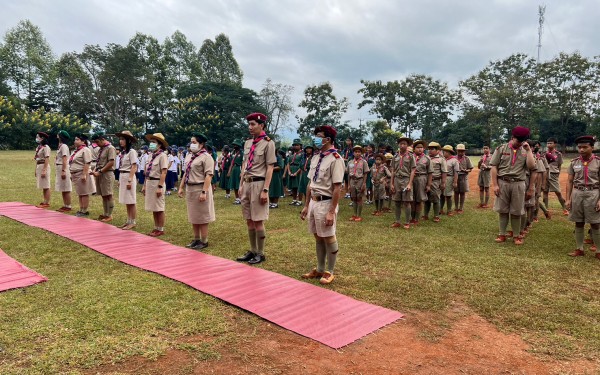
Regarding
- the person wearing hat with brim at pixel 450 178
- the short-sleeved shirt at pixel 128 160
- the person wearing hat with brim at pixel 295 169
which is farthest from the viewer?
the person wearing hat with brim at pixel 295 169

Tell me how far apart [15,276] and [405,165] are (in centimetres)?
655

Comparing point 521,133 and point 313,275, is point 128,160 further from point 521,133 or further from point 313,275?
point 521,133

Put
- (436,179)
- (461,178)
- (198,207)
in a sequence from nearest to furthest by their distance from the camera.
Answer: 1. (198,207)
2. (436,179)
3. (461,178)

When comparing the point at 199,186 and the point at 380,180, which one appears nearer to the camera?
the point at 199,186

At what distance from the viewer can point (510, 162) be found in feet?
19.9

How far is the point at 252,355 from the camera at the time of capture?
9.12ft

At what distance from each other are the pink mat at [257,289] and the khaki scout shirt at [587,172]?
3.98 meters

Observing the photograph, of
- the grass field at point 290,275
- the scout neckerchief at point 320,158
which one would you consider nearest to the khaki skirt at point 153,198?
the grass field at point 290,275

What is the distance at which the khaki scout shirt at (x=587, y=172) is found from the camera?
5434 mm

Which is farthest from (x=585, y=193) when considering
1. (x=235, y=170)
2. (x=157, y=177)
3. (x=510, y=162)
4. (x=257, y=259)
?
(x=235, y=170)

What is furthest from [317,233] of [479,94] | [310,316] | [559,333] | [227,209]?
[479,94]

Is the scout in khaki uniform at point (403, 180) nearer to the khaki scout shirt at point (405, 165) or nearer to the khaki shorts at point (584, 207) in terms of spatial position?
the khaki scout shirt at point (405, 165)

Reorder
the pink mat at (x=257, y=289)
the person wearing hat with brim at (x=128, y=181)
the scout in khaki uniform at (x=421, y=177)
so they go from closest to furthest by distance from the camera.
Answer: the pink mat at (x=257, y=289) → the person wearing hat with brim at (x=128, y=181) → the scout in khaki uniform at (x=421, y=177)

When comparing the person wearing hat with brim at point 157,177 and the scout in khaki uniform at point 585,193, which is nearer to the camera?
the scout in khaki uniform at point 585,193
